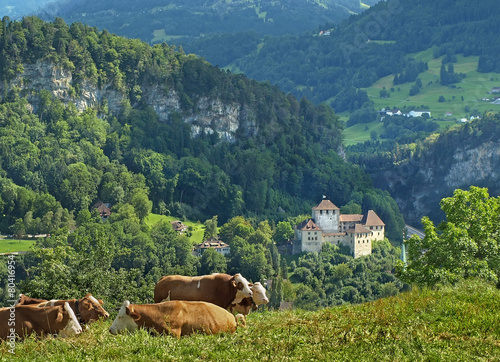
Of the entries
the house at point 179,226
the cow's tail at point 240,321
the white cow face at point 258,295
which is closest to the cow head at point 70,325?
the cow's tail at point 240,321

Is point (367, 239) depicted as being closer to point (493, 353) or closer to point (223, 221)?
point (223, 221)

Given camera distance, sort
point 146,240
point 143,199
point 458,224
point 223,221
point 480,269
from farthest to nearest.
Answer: point 223,221 < point 143,199 < point 146,240 < point 458,224 < point 480,269

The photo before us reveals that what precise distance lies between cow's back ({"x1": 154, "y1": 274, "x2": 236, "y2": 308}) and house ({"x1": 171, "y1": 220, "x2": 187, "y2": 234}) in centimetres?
8063

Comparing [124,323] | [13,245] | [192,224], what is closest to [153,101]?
[192,224]

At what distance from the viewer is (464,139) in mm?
150125

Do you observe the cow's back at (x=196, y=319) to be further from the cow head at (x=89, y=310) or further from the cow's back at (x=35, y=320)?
the cow's back at (x=35, y=320)

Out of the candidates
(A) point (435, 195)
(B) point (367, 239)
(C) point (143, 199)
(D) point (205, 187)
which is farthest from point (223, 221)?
(A) point (435, 195)

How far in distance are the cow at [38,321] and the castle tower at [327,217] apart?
280ft

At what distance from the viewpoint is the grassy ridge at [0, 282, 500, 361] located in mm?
13945

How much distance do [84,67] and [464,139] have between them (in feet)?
230

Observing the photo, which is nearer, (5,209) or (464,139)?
(5,209)

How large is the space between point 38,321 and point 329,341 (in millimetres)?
5843

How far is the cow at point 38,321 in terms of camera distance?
16078 millimetres

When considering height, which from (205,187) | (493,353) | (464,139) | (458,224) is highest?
(464,139)
